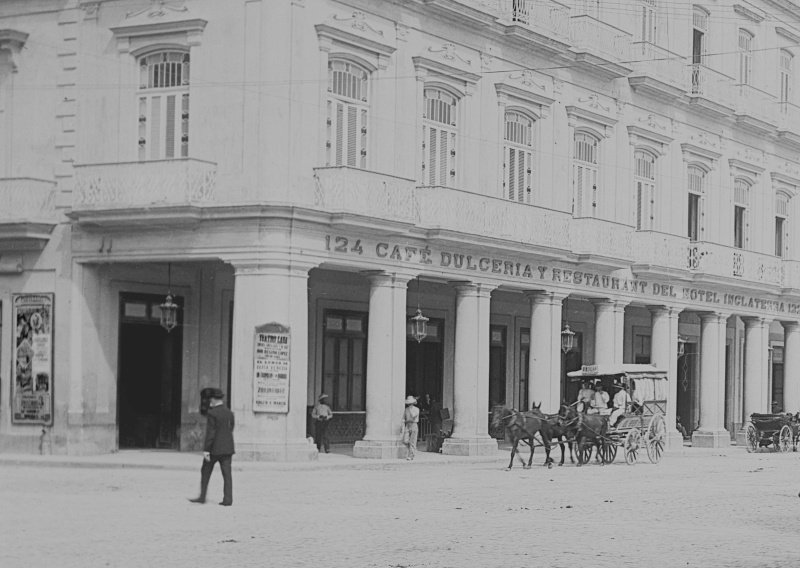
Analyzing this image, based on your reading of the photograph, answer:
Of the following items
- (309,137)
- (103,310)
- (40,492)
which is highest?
(309,137)

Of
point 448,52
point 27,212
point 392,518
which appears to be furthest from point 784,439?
point 392,518

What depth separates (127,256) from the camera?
28094mm

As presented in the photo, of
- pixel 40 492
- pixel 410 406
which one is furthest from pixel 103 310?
pixel 40 492

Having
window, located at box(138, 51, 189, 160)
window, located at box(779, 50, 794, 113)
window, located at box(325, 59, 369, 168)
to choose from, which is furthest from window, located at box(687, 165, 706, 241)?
window, located at box(138, 51, 189, 160)

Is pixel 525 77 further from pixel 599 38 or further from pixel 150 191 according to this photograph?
pixel 150 191

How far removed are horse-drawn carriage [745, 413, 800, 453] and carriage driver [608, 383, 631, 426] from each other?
8281 mm

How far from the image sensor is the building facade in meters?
27.2

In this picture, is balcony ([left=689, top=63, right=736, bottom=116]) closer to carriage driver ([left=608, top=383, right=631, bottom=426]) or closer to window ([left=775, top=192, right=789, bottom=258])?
window ([left=775, top=192, right=789, bottom=258])

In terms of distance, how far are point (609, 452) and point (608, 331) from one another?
670 cm

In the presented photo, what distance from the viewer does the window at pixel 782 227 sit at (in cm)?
4709

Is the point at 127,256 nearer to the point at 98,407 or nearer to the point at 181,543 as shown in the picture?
the point at 98,407

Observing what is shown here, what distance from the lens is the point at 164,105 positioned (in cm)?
2820

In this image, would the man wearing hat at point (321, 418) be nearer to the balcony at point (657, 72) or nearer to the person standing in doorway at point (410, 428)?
the person standing in doorway at point (410, 428)

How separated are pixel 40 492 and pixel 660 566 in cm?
1009
